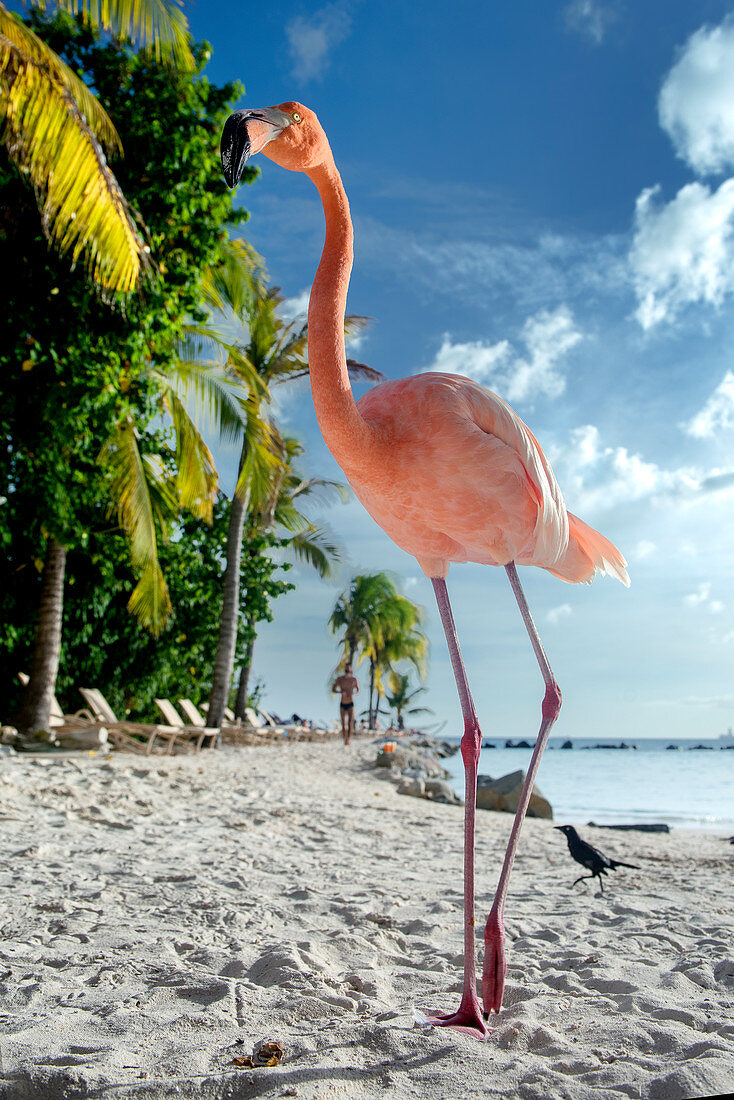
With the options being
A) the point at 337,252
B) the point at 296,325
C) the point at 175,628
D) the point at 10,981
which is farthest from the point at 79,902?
the point at 296,325

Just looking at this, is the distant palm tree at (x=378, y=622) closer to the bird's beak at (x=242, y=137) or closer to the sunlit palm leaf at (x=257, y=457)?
the sunlit palm leaf at (x=257, y=457)

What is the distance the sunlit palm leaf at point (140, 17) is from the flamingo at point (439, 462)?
314 inches

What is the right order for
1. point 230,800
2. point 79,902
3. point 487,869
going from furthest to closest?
1. point 230,800
2. point 487,869
3. point 79,902

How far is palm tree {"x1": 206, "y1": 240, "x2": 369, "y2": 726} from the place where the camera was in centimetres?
1302

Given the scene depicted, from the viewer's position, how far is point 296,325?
49.8 feet

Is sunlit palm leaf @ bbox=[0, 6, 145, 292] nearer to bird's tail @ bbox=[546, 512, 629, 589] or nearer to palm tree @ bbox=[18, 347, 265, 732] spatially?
palm tree @ bbox=[18, 347, 265, 732]

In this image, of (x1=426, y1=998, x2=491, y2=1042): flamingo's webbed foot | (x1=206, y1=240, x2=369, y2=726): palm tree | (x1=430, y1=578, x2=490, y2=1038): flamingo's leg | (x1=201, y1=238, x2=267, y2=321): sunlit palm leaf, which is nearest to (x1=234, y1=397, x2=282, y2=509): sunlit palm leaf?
(x1=206, y1=240, x2=369, y2=726): palm tree

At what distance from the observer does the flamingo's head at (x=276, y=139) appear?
6.77 feet

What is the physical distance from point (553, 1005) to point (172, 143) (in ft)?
34.4

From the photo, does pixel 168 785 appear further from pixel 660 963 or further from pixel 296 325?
pixel 296 325

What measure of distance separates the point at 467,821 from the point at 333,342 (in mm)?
1697

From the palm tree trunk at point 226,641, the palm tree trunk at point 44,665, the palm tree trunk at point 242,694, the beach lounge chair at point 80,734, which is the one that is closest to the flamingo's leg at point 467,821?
the beach lounge chair at point 80,734

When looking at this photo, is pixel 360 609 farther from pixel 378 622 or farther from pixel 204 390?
pixel 204 390

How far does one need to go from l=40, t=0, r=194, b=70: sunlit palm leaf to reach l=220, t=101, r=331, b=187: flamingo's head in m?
7.84
